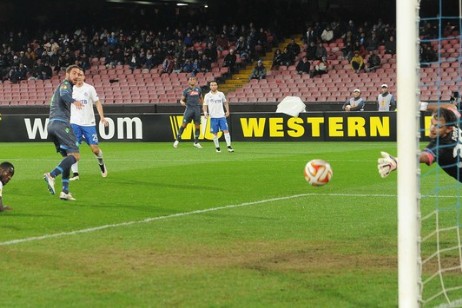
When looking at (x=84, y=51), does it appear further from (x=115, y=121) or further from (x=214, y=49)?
(x=115, y=121)

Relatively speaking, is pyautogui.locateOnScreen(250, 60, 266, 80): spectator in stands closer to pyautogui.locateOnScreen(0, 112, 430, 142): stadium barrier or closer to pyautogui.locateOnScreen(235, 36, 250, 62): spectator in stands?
pyautogui.locateOnScreen(235, 36, 250, 62): spectator in stands

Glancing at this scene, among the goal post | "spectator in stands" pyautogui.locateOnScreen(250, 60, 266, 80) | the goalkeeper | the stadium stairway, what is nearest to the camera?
the goal post

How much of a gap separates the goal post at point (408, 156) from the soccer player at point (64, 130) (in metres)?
8.92

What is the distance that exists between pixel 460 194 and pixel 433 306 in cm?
825

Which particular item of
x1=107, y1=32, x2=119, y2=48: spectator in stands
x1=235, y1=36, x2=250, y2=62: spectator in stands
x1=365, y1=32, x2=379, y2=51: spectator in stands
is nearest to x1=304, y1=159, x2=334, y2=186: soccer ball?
x1=365, y1=32, x2=379, y2=51: spectator in stands

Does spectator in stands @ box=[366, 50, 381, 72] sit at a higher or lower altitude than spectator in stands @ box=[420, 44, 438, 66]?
lower

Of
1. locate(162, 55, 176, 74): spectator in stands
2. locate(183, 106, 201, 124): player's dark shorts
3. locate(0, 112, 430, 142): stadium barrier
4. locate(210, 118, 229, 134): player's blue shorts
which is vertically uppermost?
locate(162, 55, 176, 74): spectator in stands

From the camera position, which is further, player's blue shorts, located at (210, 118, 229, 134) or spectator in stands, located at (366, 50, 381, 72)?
spectator in stands, located at (366, 50, 381, 72)

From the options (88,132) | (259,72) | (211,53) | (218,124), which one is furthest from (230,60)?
(88,132)

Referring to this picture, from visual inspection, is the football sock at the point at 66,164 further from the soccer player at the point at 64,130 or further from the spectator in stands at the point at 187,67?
the spectator in stands at the point at 187,67

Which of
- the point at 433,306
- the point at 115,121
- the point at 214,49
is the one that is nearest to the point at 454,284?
the point at 433,306

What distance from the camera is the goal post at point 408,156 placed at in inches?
262

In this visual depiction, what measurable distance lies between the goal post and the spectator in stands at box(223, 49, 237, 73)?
3692 cm

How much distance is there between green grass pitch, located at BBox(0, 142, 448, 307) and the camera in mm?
7770
